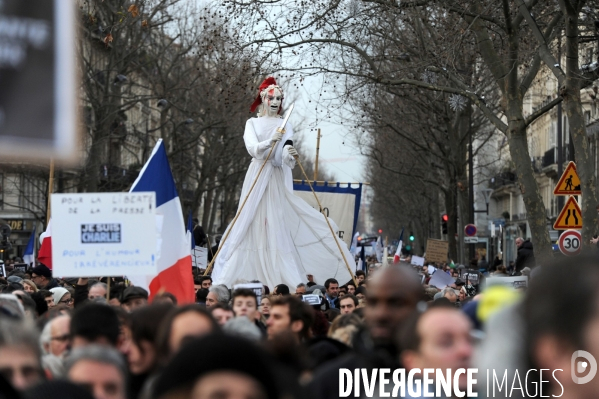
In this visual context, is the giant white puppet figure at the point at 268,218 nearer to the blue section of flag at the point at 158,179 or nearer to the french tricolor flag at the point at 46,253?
the french tricolor flag at the point at 46,253

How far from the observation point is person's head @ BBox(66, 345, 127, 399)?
445cm

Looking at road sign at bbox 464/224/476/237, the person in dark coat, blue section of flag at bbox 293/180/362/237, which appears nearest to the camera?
blue section of flag at bbox 293/180/362/237

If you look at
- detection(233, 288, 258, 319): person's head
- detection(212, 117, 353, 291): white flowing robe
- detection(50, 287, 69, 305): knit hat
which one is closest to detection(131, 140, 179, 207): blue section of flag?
detection(50, 287, 69, 305): knit hat

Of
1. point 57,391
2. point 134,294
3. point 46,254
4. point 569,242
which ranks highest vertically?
point 569,242

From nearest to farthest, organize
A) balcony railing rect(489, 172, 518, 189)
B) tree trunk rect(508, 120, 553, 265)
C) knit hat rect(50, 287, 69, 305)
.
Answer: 1. knit hat rect(50, 287, 69, 305)
2. tree trunk rect(508, 120, 553, 265)
3. balcony railing rect(489, 172, 518, 189)

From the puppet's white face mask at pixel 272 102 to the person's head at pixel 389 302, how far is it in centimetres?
1224

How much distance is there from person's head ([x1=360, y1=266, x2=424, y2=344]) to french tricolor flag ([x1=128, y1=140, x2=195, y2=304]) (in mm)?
5526

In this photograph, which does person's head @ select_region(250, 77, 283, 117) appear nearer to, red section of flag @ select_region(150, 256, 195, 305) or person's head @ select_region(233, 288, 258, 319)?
red section of flag @ select_region(150, 256, 195, 305)

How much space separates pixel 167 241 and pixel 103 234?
2155 mm

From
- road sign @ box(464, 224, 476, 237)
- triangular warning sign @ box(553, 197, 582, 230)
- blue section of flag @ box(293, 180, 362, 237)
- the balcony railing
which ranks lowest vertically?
triangular warning sign @ box(553, 197, 582, 230)

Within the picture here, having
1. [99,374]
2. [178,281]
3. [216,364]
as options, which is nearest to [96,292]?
[178,281]

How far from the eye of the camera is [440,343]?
13.6 ft

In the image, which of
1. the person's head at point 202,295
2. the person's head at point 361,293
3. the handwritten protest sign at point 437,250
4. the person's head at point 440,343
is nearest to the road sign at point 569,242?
the person's head at point 361,293

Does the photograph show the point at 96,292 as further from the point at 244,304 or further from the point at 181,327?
the point at 181,327
